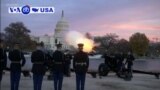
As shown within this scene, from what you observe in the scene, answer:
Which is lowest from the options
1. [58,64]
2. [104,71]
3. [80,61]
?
[104,71]

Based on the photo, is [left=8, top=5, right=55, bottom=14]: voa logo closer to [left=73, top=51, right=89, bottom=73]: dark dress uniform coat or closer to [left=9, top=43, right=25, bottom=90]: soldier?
[left=9, top=43, right=25, bottom=90]: soldier

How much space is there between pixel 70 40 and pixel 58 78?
10.8 feet

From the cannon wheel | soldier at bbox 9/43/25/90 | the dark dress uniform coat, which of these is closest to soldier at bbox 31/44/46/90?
soldier at bbox 9/43/25/90

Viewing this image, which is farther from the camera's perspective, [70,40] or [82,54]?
[70,40]

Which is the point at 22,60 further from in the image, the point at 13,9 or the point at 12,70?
the point at 13,9

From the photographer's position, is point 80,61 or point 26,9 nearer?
point 26,9

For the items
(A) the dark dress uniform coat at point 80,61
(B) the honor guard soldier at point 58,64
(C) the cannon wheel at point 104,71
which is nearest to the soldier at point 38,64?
(B) the honor guard soldier at point 58,64

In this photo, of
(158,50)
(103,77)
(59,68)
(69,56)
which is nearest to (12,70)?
(59,68)

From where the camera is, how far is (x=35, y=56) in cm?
1232

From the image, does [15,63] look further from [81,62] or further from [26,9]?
[81,62]

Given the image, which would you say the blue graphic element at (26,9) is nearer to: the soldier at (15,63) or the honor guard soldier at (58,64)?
the soldier at (15,63)

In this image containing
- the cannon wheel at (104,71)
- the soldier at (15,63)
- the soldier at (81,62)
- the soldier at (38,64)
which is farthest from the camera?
the cannon wheel at (104,71)

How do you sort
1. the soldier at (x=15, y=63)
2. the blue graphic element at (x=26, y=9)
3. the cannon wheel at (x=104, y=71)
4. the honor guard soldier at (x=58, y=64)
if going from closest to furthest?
the blue graphic element at (x=26, y=9), the soldier at (x=15, y=63), the honor guard soldier at (x=58, y=64), the cannon wheel at (x=104, y=71)

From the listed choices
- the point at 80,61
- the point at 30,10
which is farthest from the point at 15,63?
the point at 80,61
